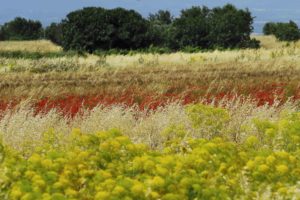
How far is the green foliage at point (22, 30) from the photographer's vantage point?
84.1m

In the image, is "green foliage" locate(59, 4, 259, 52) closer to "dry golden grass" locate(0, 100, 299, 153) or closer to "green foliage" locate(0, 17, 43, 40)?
"green foliage" locate(0, 17, 43, 40)

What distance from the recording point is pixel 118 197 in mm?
4496

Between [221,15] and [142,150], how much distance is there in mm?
51902

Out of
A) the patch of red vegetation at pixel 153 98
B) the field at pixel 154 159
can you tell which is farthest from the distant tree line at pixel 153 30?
the field at pixel 154 159

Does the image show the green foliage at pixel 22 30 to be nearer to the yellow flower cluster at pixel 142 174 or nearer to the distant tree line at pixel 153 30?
the distant tree line at pixel 153 30

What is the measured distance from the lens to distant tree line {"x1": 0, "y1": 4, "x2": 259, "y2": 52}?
48.9m

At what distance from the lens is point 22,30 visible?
3376 inches

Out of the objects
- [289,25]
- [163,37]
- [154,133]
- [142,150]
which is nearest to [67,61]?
[154,133]

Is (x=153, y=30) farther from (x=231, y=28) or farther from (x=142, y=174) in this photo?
(x=142, y=174)

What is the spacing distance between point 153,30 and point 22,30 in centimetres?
3509

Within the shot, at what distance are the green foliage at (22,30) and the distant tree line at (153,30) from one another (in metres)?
29.0

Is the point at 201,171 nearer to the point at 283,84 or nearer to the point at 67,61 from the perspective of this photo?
the point at 283,84

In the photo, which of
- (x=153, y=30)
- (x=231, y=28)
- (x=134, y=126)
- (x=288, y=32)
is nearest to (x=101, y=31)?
(x=153, y=30)

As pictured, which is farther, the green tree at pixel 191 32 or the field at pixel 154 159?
the green tree at pixel 191 32
